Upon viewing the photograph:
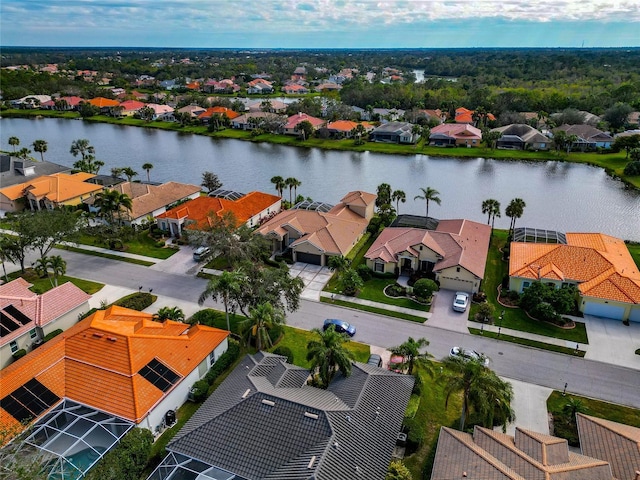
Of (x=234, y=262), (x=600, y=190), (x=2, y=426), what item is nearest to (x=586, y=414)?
(x=234, y=262)

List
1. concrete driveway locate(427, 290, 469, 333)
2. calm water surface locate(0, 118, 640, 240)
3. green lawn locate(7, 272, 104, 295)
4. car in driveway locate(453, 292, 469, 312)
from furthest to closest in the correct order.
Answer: calm water surface locate(0, 118, 640, 240) → green lawn locate(7, 272, 104, 295) → car in driveway locate(453, 292, 469, 312) → concrete driveway locate(427, 290, 469, 333)

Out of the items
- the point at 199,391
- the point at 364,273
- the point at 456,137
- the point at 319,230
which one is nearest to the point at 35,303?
the point at 199,391

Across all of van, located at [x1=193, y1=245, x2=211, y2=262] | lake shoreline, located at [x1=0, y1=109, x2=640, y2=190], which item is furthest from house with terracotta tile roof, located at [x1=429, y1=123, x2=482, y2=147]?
van, located at [x1=193, y1=245, x2=211, y2=262]

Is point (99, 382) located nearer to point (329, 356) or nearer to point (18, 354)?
point (18, 354)

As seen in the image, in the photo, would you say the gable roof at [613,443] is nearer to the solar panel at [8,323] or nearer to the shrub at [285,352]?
the shrub at [285,352]

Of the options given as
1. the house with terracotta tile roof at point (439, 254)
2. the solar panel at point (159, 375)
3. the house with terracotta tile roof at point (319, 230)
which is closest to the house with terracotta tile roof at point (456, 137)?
the house with terracotta tile roof at point (319, 230)

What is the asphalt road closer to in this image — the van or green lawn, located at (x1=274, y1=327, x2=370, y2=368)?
green lawn, located at (x1=274, y1=327, x2=370, y2=368)
